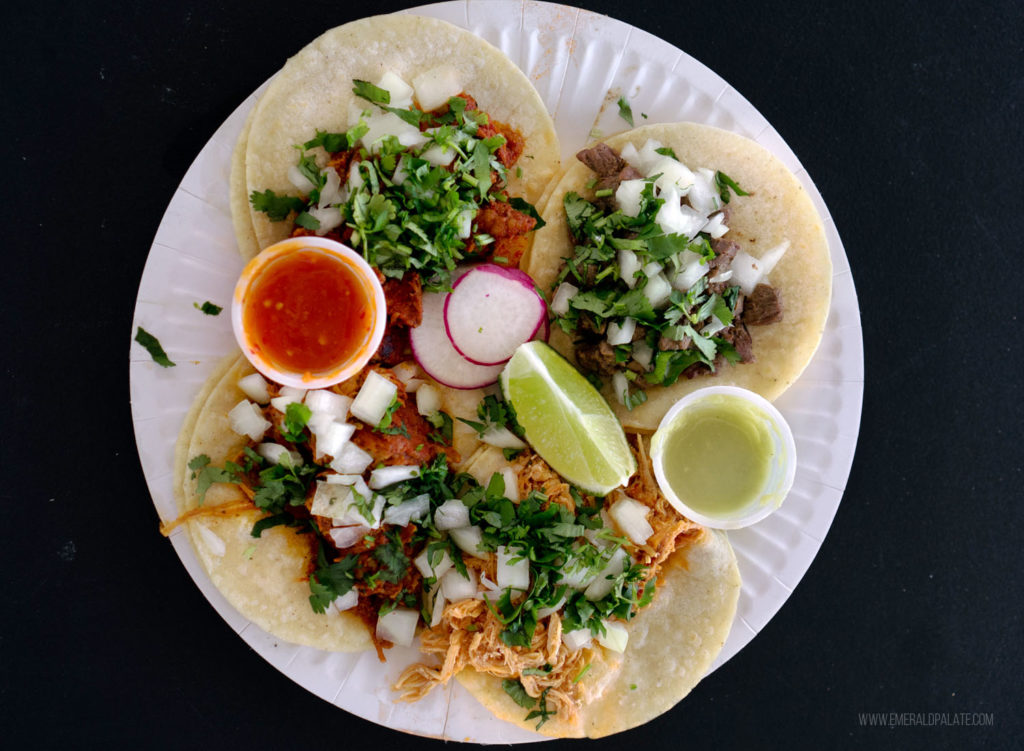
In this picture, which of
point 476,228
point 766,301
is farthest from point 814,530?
point 476,228

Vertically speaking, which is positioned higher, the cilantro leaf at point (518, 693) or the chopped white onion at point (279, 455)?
the chopped white onion at point (279, 455)

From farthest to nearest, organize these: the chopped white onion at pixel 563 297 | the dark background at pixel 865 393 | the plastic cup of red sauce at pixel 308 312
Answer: the dark background at pixel 865 393 < the chopped white onion at pixel 563 297 < the plastic cup of red sauce at pixel 308 312

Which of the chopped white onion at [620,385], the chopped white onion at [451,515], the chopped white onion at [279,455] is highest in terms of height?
the chopped white onion at [620,385]

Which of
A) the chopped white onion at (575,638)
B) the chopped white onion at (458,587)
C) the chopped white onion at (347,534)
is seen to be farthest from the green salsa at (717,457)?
the chopped white onion at (347,534)

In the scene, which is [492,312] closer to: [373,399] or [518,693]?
[373,399]

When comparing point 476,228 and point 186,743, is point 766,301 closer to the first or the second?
point 476,228

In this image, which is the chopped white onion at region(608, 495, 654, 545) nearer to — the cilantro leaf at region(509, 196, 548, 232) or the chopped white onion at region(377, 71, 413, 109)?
the cilantro leaf at region(509, 196, 548, 232)

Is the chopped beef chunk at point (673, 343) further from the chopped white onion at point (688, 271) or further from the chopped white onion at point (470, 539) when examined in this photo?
the chopped white onion at point (470, 539)
